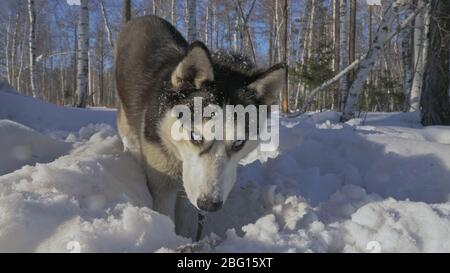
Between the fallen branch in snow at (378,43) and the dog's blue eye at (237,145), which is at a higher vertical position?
the fallen branch in snow at (378,43)

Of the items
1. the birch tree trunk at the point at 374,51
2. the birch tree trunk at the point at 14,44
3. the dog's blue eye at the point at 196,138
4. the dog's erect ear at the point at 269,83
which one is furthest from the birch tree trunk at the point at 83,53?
the birch tree trunk at the point at 14,44

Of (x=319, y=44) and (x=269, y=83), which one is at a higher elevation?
(x=319, y=44)

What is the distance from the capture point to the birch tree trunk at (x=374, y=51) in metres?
6.39

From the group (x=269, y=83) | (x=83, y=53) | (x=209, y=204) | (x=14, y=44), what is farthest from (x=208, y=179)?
(x=14, y=44)

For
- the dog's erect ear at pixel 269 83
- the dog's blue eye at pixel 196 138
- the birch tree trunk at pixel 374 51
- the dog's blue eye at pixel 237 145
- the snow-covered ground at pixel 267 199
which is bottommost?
the snow-covered ground at pixel 267 199

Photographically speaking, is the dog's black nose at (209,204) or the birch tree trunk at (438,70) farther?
the birch tree trunk at (438,70)

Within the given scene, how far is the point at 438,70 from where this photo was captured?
19.8 feet

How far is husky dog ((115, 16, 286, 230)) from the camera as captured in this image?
221 cm

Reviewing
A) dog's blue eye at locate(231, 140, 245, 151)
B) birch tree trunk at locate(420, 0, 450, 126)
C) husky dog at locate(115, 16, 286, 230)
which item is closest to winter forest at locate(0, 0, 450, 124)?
birch tree trunk at locate(420, 0, 450, 126)

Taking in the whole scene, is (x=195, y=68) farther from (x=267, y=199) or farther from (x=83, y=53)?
(x=83, y=53)

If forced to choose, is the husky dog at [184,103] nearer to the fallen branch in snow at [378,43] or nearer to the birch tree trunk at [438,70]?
the fallen branch in snow at [378,43]

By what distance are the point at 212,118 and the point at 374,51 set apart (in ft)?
16.9

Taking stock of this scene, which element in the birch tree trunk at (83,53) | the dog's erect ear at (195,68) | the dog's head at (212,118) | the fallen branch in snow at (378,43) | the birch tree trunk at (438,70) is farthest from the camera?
the birch tree trunk at (83,53)

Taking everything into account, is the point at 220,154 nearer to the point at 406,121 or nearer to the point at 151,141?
the point at 151,141
